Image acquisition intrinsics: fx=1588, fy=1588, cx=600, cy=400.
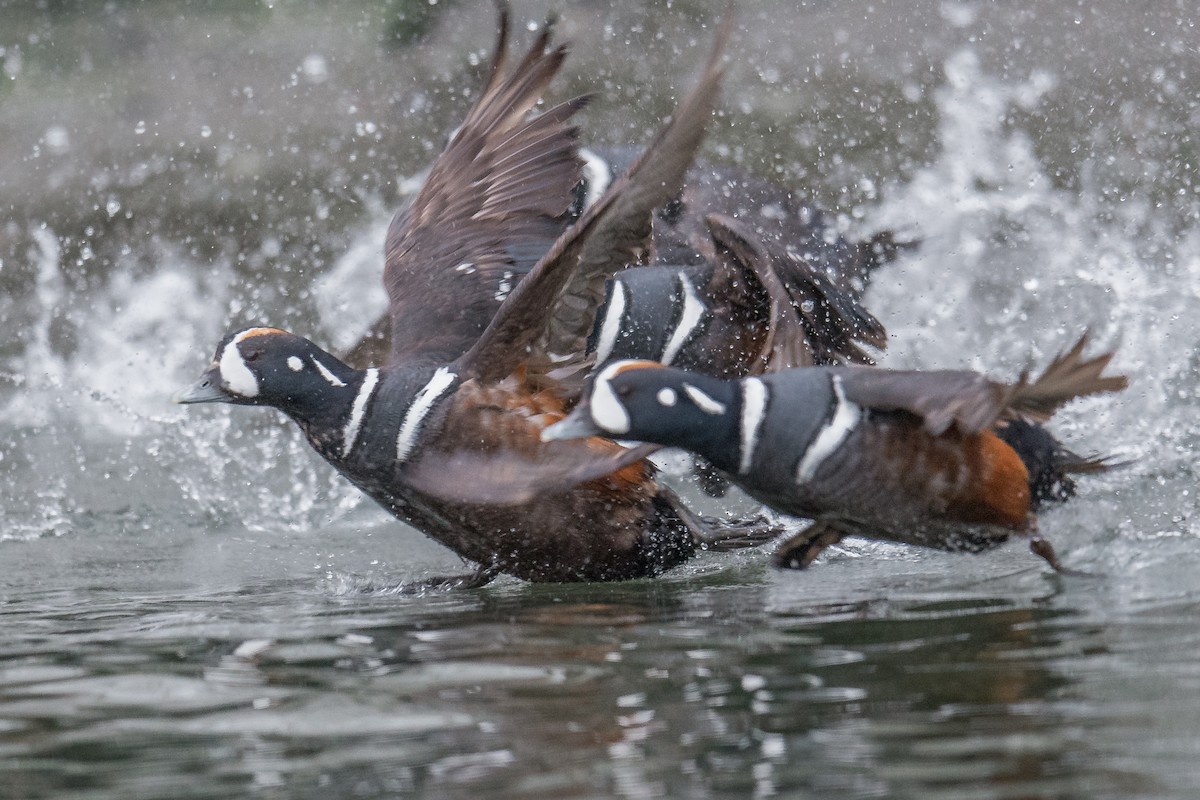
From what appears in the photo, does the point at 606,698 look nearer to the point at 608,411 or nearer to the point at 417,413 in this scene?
the point at 608,411

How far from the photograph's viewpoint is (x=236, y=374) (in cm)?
501

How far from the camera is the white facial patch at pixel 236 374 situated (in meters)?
5.00

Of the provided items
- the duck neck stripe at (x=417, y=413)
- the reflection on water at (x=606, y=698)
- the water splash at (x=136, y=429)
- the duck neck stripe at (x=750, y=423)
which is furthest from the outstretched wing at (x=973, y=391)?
the water splash at (x=136, y=429)

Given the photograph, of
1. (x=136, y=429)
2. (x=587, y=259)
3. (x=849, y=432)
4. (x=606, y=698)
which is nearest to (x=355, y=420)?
(x=587, y=259)

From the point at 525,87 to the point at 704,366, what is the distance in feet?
3.91

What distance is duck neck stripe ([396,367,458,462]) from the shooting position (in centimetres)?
480

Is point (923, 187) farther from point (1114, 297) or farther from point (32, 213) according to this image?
point (32, 213)

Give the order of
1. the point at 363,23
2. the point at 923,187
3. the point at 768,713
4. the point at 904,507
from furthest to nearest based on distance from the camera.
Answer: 1. the point at 363,23
2. the point at 923,187
3. the point at 904,507
4. the point at 768,713

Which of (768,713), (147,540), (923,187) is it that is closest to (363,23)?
(923,187)

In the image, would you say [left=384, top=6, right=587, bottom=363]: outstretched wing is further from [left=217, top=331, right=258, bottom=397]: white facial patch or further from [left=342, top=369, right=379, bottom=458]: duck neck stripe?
[left=217, top=331, right=258, bottom=397]: white facial patch

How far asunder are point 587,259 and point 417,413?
27.7 inches

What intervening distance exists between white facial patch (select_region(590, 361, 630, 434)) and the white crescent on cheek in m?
1.26

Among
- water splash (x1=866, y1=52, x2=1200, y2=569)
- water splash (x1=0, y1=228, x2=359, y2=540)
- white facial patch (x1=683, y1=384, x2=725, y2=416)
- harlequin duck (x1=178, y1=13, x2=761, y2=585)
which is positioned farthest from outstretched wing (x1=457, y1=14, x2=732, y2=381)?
water splash (x1=0, y1=228, x2=359, y2=540)

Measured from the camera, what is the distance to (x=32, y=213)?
10664mm
